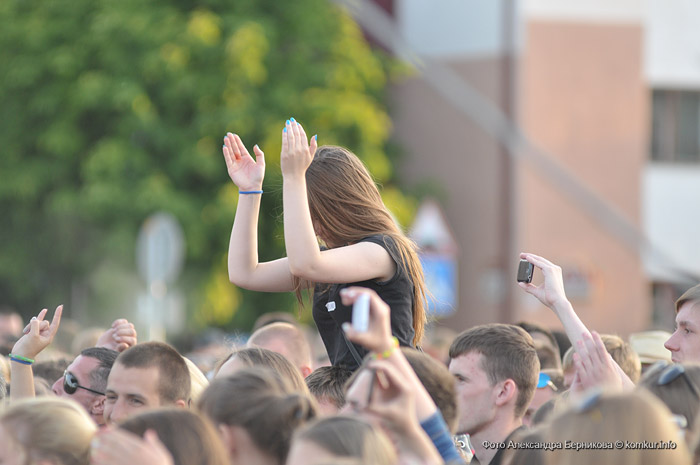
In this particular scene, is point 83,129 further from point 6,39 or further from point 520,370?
point 520,370

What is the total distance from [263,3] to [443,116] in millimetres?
5845

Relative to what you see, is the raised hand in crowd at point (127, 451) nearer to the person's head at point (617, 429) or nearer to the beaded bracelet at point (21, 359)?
the person's head at point (617, 429)

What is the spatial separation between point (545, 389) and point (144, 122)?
1376 centimetres

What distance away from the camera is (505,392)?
4.68 metres

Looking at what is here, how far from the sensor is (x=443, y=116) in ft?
79.4

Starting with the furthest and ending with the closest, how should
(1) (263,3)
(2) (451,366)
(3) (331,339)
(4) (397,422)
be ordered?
(1) (263,3) → (2) (451,366) → (3) (331,339) → (4) (397,422)

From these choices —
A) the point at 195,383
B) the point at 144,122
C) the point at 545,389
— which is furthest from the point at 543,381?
the point at 144,122

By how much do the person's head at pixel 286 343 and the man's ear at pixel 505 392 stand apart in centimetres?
159

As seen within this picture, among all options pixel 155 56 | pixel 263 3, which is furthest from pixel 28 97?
pixel 263 3

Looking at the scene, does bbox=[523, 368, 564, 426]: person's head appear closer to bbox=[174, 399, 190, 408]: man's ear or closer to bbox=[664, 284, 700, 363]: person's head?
bbox=[664, 284, 700, 363]: person's head

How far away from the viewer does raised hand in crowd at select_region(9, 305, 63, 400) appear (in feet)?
16.3


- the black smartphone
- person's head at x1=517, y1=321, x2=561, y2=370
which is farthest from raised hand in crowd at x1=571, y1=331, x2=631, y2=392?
person's head at x1=517, y1=321, x2=561, y2=370

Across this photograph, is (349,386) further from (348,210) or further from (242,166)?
(242,166)

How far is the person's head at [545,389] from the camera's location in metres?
5.36
